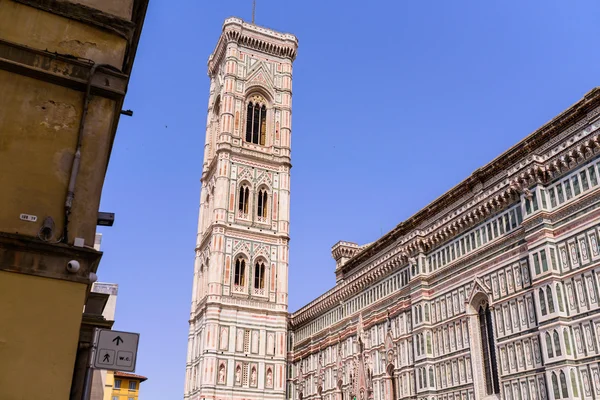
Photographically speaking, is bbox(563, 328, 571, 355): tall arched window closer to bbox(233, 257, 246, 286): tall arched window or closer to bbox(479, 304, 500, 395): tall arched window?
bbox(479, 304, 500, 395): tall arched window

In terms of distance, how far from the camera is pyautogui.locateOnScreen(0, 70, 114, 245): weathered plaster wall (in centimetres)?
776

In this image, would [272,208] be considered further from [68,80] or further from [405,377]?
[68,80]

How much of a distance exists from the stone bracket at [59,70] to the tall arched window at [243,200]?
41753 mm

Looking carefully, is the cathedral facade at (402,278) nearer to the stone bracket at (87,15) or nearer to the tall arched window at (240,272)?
the tall arched window at (240,272)

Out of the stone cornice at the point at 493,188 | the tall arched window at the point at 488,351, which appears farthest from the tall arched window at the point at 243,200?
the tall arched window at the point at 488,351

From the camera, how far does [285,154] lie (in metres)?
54.0

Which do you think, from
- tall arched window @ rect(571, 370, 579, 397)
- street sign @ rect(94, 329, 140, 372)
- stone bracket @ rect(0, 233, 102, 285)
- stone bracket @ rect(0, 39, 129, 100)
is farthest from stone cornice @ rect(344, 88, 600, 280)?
stone bracket @ rect(0, 233, 102, 285)

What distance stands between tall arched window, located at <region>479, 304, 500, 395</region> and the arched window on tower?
22.8 metres

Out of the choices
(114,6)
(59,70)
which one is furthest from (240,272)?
(59,70)

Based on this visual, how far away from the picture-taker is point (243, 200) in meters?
51.2

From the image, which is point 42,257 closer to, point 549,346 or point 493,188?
point 549,346

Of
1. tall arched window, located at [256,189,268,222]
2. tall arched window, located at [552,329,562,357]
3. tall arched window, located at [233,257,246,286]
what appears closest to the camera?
tall arched window, located at [552,329,562,357]

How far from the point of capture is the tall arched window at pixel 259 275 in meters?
49.7

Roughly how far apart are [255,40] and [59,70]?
49574 millimetres
